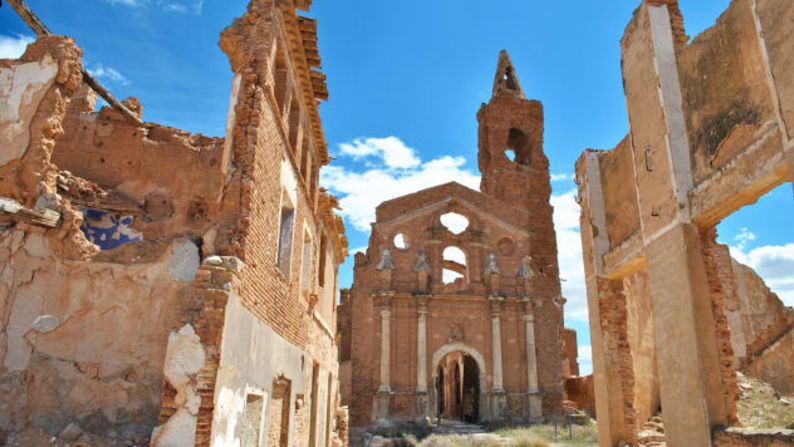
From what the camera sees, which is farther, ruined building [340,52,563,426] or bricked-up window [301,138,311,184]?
ruined building [340,52,563,426]

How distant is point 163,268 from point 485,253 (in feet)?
71.1

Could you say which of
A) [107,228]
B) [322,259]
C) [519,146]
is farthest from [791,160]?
[519,146]

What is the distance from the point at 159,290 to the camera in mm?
6035

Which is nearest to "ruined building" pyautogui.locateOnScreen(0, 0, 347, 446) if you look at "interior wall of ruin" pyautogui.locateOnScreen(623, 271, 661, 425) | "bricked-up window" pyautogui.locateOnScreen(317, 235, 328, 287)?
"bricked-up window" pyautogui.locateOnScreen(317, 235, 328, 287)

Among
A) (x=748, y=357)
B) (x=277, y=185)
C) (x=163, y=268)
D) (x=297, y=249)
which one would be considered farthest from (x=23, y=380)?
(x=748, y=357)

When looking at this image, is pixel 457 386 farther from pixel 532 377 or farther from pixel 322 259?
pixel 322 259

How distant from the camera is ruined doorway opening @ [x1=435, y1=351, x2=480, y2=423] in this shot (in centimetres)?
2915

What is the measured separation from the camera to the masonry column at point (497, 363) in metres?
23.5

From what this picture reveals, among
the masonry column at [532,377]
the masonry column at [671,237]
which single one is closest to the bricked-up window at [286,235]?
the masonry column at [671,237]

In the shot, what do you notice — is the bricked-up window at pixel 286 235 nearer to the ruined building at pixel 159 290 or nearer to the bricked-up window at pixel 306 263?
the ruined building at pixel 159 290

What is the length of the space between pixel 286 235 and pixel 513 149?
27.0 meters

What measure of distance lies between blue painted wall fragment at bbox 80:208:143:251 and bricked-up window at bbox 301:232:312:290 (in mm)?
3813

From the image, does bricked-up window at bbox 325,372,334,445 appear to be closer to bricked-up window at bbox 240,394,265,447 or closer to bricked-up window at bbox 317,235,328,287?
bricked-up window at bbox 317,235,328,287

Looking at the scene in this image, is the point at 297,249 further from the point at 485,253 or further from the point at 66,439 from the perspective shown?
the point at 485,253
